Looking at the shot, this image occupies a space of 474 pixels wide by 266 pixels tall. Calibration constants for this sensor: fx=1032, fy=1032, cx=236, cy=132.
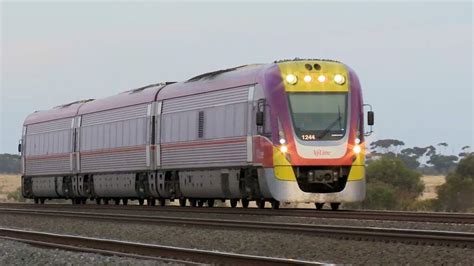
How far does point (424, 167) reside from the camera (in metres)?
136

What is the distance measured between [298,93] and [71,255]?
11.3 meters

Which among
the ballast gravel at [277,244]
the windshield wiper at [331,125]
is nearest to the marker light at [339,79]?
the windshield wiper at [331,125]

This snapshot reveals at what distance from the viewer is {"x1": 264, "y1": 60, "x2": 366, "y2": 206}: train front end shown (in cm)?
2412

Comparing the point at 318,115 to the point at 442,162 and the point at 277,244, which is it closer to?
the point at 277,244

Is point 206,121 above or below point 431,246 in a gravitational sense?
above

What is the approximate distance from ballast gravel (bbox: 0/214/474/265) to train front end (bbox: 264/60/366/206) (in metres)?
4.44

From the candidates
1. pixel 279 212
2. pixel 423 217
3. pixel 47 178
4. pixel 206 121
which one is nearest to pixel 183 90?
pixel 206 121

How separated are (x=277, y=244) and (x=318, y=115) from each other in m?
9.27

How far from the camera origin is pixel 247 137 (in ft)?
83.4

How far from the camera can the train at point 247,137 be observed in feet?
79.8

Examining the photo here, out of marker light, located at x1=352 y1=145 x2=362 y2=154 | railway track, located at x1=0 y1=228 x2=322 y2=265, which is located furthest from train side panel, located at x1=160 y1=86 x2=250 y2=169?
railway track, located at x1=0 y1=228 x2=322 y2=265

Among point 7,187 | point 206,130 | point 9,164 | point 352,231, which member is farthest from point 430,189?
point 9,164

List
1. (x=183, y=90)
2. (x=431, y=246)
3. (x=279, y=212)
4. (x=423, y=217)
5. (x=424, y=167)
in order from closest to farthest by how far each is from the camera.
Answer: (x=431, y=246)
(x=423, y=217)
(x=279, y=212)
(x=183, y=90)
(x=424, y=167)

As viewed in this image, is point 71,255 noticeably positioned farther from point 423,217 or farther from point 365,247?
point 423,217
